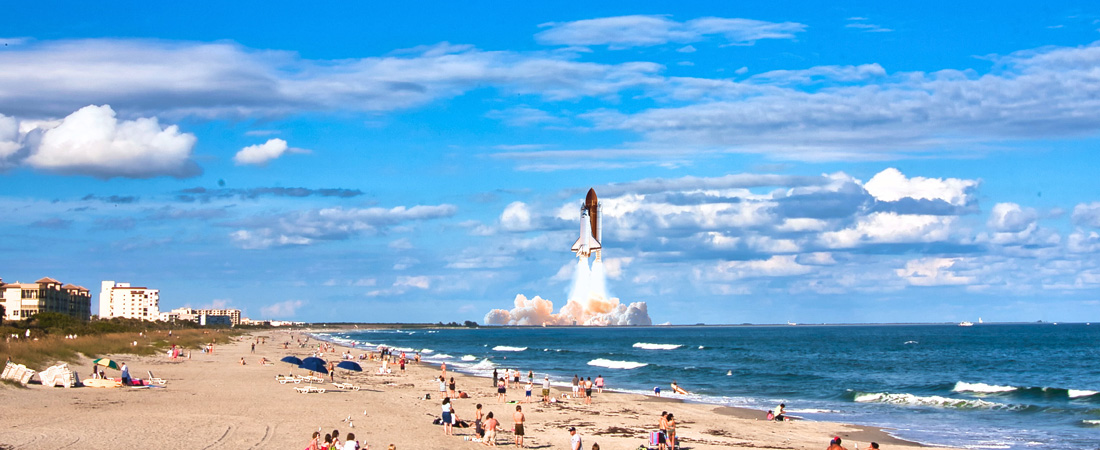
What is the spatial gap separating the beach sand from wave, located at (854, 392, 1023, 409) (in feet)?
32.7

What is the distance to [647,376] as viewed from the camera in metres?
65.1

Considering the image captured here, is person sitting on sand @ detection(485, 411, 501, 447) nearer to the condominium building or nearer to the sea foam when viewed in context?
the sea foam

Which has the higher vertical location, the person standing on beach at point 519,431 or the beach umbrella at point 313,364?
the beach umbrella at point 313,364

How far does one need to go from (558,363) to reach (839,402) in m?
39.6

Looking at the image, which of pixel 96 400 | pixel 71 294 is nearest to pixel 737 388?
pixel 96 400

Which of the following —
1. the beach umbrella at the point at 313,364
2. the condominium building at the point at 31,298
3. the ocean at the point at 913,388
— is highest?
the condominium building at the point at 31,298

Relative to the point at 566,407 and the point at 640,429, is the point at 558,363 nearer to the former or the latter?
the point at 566,407

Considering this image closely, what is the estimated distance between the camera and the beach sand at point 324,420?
86.9 ft

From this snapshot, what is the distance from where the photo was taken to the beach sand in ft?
86.9

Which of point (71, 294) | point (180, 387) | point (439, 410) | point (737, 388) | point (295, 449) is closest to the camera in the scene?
point (295, 449)

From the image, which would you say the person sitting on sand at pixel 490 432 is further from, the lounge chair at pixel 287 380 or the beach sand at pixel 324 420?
the lounge chair at pixel 287 380

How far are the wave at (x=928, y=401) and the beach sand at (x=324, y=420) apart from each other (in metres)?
9.97

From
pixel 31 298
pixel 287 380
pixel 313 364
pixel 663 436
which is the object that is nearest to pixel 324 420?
pixel 313 364

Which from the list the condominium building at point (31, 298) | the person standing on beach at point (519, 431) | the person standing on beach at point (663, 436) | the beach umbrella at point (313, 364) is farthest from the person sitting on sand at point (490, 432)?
the condominium building at point (31, 298)
